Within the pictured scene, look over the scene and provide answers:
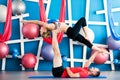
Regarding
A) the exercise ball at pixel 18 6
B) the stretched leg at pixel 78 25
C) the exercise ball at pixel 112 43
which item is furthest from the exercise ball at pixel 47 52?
Answer: the stretched leg at pixel 78 25

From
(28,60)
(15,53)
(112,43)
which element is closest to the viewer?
(28,60)

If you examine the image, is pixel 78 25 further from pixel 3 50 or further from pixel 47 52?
pixel 3 50

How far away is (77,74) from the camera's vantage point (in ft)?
13.9

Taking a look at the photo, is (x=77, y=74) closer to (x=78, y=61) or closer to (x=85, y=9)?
(x=78, y=61)

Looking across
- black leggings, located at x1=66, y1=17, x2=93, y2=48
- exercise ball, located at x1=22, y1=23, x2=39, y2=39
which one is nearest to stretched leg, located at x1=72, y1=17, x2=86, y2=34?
black leggings, located at x1=66, y1=17, x2=93, y2=48

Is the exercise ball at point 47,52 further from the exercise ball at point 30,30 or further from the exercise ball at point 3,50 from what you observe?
the exercise ball at point 3,50

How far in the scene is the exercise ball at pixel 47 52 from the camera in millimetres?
5699

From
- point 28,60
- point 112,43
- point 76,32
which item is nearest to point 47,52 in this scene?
point 28,60

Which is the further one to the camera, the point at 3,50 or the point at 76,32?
the point at 3,50

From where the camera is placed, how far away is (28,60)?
5641mm

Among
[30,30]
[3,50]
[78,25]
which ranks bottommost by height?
[3,50]

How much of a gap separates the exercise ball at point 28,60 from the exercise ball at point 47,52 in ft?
0.69

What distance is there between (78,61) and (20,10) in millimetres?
1588

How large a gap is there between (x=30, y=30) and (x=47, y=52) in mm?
532
